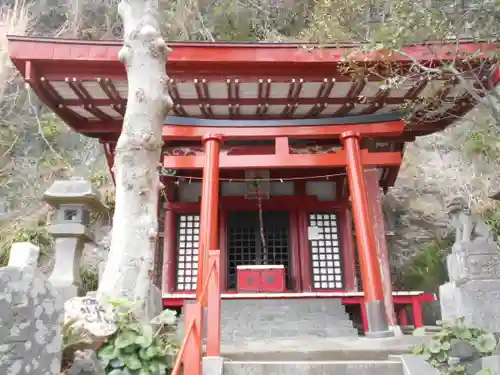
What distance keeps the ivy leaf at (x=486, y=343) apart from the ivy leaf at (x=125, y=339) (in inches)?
134

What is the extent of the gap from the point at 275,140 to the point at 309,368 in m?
4.63

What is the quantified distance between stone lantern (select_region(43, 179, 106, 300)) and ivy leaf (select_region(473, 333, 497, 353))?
18.4 ft

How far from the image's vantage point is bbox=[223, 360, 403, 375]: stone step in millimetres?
4523

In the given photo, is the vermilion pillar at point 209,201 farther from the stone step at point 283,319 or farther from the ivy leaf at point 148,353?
the ivy leaf at point 148,353

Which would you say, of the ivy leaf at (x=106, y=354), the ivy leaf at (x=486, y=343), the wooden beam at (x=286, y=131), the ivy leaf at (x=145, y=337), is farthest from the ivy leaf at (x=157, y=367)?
the wooden beam at (x=286, y=131)

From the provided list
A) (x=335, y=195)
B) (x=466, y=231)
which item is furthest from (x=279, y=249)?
(x=466, y=231)

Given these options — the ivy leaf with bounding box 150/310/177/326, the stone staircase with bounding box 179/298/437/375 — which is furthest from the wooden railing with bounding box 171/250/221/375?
the stone staircase with bounding box 179/298/437/375

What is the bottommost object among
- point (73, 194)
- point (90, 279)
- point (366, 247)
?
point (366, 247)

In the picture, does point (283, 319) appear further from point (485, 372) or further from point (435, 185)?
point (435, 185)

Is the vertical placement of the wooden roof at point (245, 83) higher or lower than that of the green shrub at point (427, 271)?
higher

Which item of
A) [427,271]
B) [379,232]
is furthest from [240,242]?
[427,271]

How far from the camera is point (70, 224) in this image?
743 cm

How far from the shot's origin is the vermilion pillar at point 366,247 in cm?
654

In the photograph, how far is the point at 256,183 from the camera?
9984 mm
